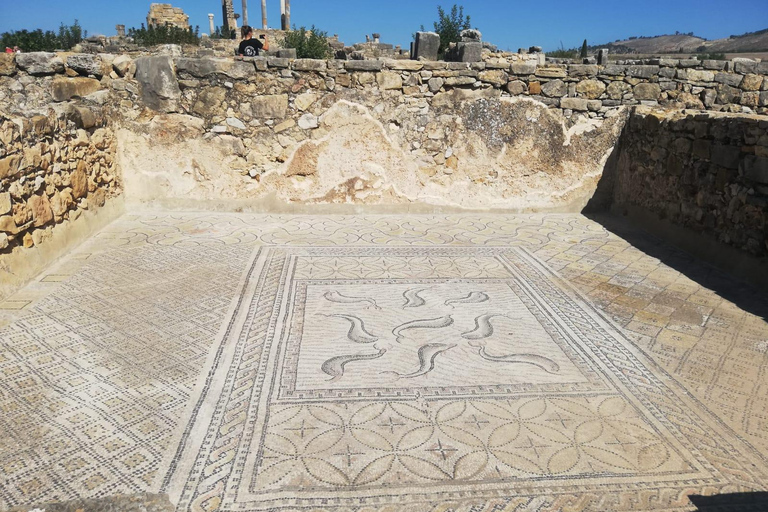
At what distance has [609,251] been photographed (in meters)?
4.59

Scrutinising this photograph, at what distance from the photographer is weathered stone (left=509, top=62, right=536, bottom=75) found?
5367 millimetres

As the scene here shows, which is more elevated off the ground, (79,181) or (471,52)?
(471,52)

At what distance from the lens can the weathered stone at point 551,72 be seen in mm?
5402

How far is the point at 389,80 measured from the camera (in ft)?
17.4

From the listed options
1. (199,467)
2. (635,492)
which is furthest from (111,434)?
(635,492)

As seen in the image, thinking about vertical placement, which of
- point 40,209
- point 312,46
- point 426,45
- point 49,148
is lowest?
point 40,209

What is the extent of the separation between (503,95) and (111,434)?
4.68 m

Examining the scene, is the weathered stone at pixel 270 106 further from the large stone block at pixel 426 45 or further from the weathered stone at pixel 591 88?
the weathered stone at pixel 591 88

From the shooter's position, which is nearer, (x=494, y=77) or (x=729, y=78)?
(x=494, y=77)

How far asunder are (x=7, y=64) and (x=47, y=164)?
144 cm

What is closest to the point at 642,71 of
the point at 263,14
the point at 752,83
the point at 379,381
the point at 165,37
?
the point at 752,83

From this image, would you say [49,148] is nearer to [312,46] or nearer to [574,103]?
[574,103]

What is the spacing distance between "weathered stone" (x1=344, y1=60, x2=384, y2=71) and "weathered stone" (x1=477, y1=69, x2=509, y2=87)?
102 cm

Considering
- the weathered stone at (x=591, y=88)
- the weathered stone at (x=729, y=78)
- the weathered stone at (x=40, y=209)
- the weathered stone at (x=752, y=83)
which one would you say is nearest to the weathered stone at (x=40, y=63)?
the weathered stone at (x=40, y=209)
